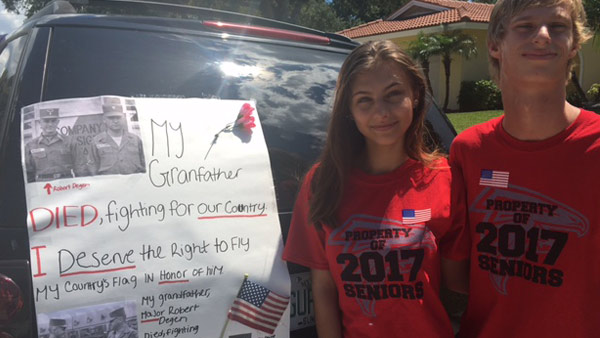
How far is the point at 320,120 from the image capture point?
2258mm

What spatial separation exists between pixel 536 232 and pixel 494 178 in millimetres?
228

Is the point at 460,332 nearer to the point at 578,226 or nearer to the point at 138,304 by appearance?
the point at 578,226

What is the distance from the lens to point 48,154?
5.23ft

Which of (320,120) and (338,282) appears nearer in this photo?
(338,282)

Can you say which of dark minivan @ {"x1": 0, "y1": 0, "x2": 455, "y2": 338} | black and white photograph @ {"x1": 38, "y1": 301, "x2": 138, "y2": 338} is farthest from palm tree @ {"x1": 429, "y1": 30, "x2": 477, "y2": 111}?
black and white photograph @ {"x1": 38, "y1": 301, "x2": 138, "y2": 338}

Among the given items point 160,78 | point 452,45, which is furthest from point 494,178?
point 452,45

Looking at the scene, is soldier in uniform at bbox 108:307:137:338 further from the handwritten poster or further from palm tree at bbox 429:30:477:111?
palm tree at bbox 429:30:477:111

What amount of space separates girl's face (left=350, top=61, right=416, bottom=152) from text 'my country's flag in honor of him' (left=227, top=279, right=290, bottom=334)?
68 centimetres

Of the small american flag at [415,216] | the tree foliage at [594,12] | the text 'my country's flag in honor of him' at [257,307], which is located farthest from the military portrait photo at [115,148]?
the tree foliage at [594,12]

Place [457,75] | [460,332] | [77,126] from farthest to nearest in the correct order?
[457,75] < [460,332] < [77,126]

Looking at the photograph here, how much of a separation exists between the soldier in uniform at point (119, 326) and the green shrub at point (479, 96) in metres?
22.6

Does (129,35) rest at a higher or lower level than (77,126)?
higher

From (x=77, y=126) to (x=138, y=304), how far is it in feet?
2.03

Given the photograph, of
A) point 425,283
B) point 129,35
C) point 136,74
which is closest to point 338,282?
point 425,283
